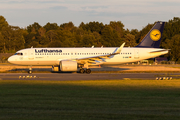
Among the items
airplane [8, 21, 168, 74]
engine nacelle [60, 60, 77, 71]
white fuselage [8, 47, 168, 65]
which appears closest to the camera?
engine nacelle [60, 60, 77, 71]

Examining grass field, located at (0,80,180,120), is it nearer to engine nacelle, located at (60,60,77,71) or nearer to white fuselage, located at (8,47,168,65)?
engine nacelle, located at (60,60,77,71)

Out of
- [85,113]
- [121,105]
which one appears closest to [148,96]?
[121,105]

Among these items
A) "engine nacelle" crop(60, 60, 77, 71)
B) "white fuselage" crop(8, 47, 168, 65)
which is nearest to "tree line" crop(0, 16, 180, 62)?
"white fuselage" crop(8, 47, 168, 65)

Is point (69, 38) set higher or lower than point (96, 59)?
higher

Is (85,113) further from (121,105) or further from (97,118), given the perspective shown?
(121,105)

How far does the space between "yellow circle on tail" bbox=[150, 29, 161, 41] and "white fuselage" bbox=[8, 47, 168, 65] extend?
1.76 meters

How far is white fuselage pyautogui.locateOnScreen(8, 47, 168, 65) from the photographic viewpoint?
32625mm

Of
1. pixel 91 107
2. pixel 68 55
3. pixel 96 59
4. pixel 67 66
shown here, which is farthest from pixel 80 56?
pixel 91 107

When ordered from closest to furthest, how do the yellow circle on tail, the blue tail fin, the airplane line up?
1. the airplane
2. the blue tail fin
3. the yellow circle on tail

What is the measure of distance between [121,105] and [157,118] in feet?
7.66

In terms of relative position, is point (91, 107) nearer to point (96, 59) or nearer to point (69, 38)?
point (96, 59)

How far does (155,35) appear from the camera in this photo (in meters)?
35.7

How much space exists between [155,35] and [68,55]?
1287cm

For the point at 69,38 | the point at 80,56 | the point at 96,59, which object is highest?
the point at 69,38
